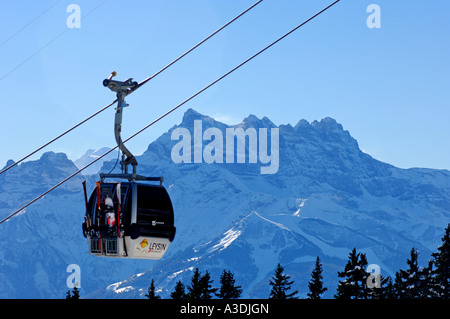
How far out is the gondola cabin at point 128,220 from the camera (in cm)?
2258

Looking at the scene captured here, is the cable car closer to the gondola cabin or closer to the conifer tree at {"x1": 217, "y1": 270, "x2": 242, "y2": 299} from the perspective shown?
the gondola cabin

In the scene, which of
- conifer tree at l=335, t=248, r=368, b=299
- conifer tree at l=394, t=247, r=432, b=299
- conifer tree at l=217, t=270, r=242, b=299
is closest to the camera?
conifer tree at l=335, t=248, r=368, b=299

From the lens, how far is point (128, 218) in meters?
22.8

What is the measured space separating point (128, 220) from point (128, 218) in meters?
0.05

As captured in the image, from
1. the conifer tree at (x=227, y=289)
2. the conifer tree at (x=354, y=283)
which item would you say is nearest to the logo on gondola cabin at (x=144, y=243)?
the conifer tree at (x=354, y=283)

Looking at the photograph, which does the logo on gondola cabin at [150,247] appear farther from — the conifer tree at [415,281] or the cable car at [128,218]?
the conifer tree at [415,281]

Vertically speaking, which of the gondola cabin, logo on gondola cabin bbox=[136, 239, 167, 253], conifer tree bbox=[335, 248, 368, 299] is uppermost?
conifer tree bbox=[335, 248, 368, 299]

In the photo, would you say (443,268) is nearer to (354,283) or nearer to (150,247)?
(354,283)

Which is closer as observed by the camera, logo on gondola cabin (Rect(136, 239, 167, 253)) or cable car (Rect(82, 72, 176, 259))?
cable car (Rect(82, 72, 176, 259))

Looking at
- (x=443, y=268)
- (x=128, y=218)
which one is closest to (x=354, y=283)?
(x=443, y=268)

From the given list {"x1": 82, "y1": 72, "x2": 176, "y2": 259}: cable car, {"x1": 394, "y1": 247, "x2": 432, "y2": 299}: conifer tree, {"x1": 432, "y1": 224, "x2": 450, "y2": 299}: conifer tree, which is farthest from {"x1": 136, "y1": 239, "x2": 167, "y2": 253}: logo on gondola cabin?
{"x1": 394, "y1": 247, "x2": 432, "y2": 299}: conifer tree

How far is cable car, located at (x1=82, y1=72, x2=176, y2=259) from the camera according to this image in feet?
A: 74.0
